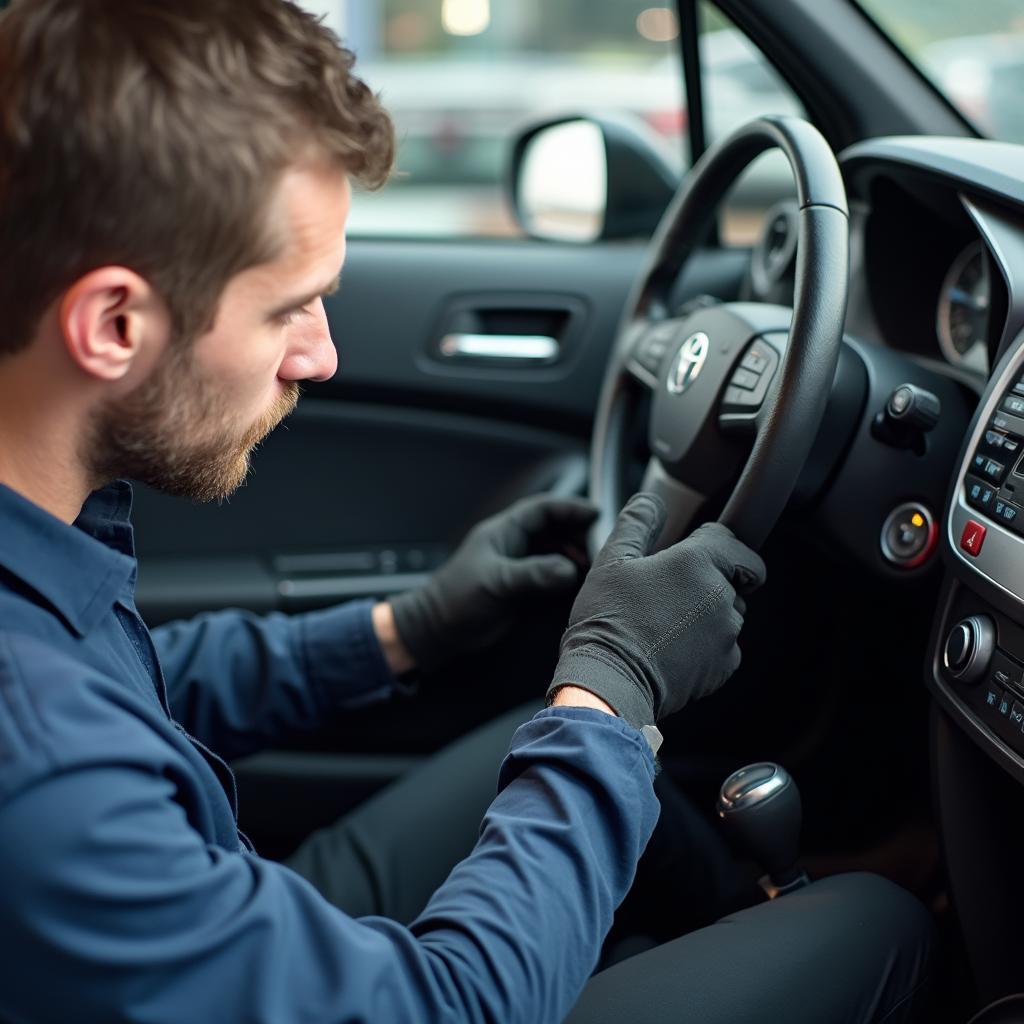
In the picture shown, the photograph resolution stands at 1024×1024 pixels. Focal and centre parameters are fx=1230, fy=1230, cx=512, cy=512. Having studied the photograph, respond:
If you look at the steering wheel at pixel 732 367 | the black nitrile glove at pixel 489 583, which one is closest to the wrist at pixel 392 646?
the black nitrile glove at pixel 489 583

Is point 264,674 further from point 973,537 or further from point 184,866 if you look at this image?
point 973,537

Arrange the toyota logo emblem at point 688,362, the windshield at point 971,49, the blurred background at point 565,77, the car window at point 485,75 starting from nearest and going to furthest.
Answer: the toyota logo emblem at point 688,362 < the windshield at point 971,49 < the blurred background at point 565,77 < the car window at point 485,75

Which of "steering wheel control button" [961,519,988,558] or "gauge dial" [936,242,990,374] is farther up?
"gauge dial" [936,242,990,374]

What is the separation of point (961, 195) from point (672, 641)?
1.87 ft

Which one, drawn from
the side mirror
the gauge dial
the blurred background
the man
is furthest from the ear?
the side mirror

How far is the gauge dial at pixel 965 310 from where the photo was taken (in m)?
1.34

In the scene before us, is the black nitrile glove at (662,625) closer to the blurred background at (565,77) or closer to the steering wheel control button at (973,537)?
the steering wheel control button at (973,537)

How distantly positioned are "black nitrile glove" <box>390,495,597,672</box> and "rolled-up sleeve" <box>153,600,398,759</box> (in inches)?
2.3

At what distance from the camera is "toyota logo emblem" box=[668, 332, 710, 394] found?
1.27 metres

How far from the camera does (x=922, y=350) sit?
145cm

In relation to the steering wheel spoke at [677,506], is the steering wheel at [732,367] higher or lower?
higher

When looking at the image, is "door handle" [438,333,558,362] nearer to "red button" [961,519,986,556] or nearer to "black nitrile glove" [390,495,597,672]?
"black nitrile glove" [390,495,597,672]

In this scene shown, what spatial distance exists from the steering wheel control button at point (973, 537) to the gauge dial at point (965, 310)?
297 millimetres

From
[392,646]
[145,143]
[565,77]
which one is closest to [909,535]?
[392,646]
